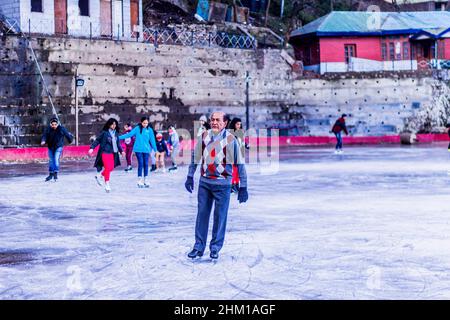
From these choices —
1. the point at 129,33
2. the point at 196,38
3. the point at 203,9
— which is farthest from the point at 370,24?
the point at 129,33

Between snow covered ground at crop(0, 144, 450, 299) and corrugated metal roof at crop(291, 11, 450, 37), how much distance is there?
117 feet

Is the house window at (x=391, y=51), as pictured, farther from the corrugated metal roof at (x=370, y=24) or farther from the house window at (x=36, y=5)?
the house window at (x=36, y=5)

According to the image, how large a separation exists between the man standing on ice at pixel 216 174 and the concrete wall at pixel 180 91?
26.4 m

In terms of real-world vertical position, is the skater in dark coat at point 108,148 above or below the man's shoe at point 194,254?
above

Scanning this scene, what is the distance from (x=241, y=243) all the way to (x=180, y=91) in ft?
105

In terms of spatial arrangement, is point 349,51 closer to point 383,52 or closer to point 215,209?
point 383,52

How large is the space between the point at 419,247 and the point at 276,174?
1255cm

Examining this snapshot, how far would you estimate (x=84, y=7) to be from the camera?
40.6 m

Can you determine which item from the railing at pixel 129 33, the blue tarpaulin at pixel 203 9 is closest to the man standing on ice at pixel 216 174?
→ the railing at pixel 129 33

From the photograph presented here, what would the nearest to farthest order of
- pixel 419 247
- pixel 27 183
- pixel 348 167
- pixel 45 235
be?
pixel 419 247 < pixel 45 235 < pixel 27 183 < pixel 348 167

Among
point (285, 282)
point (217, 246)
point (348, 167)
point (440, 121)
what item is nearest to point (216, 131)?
point (217, 246)

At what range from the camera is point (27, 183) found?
1969cm

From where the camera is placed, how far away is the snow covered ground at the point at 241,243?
23.5 ft

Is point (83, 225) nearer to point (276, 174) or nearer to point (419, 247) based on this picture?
point (419, 247)
